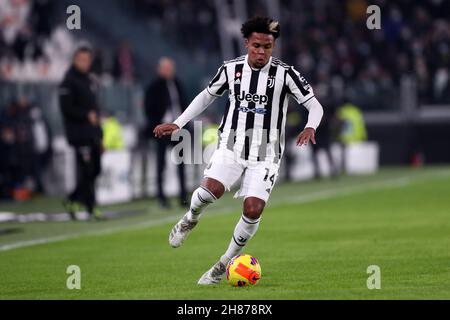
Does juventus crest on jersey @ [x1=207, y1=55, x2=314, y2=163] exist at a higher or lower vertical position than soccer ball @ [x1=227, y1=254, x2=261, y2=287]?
higher

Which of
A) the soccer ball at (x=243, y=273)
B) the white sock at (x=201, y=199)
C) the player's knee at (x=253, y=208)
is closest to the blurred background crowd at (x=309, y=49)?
the white sock at (x=201, y=199)

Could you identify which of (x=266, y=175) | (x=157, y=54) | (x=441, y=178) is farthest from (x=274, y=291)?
(x=157, y=54)

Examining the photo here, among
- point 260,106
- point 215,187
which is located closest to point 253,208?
point 215,187

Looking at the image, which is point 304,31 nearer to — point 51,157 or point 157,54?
point 157,54

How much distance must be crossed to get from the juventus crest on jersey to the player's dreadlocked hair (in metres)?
0.33

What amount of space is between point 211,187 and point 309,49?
91.0 feet

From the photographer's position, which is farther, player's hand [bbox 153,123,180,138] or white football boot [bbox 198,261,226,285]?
player's hand [bbox 153,123,180,138]

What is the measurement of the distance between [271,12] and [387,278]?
19559 millimetres

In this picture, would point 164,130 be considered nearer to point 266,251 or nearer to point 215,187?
point 215,187

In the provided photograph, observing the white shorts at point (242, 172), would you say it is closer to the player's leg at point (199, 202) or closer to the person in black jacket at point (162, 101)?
the player's leg at point (199, 202)

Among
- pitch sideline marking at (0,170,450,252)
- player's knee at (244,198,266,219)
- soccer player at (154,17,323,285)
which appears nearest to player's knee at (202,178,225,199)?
soccer player at (154,17,323,285)

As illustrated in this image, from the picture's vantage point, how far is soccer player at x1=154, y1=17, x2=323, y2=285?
982 centimetres

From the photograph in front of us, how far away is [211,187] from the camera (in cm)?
986

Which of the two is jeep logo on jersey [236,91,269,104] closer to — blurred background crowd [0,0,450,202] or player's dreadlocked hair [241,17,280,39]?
player's dreadlocked hair [241,17,280,39]
